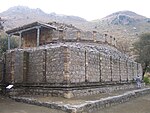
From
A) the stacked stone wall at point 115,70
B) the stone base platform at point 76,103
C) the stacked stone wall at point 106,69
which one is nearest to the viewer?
the stone base platform at point 76,103

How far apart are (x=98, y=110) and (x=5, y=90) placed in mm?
7464

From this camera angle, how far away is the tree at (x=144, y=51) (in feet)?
136

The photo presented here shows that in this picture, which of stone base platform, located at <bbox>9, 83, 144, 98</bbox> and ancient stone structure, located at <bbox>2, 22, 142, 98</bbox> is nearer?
stone base platform, located at <bbox>9, 83, 144, 98</bbox>

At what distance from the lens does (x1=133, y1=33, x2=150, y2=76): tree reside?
41438mm

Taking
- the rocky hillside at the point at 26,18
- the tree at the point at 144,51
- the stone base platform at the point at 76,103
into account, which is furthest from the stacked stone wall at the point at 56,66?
the rocky hillside at the point at 26,18

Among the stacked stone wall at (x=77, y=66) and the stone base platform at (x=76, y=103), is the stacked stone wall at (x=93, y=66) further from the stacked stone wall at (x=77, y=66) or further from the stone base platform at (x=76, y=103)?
the stone base platform at (x=76, y=103)

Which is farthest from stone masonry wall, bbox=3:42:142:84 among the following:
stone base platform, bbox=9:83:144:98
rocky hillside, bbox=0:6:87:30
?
rocky hillside, bbox=0:6:87:30

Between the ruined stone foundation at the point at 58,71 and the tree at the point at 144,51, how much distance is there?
21692 mm

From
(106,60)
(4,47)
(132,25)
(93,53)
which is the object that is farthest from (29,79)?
(132,25)

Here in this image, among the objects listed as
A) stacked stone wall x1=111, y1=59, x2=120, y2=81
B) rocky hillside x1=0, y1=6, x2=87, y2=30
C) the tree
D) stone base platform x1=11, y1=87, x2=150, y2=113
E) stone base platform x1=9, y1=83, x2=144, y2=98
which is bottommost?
stone base platform x1=11, y1=87, x2=150, y2=113

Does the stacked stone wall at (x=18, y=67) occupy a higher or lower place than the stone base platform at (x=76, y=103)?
higher

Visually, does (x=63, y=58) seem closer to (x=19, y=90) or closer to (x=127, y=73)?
(x=19, y=90)

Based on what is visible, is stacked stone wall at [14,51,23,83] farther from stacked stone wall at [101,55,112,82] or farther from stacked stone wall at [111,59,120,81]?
stacked stone wall at [111,59,120,81]

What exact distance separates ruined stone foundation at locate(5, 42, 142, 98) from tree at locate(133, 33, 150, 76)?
71.2ft
